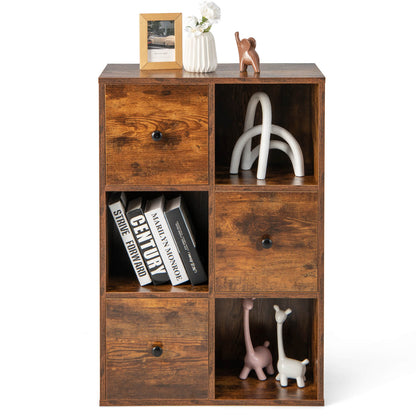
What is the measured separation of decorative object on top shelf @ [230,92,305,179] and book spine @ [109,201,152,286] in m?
0.47

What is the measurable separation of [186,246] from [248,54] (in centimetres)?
77

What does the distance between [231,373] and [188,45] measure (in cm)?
137

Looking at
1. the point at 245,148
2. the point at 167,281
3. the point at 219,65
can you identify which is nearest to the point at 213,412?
the point at 167,281

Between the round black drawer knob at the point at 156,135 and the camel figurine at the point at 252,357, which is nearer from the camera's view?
the round black drawer knob at the point at 156,135

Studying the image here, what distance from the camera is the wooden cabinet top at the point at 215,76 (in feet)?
14.6

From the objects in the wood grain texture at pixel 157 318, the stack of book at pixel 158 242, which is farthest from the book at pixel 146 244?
the wood grain texture at pixel 157 318

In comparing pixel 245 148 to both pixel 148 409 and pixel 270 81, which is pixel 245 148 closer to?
pixel 270 81

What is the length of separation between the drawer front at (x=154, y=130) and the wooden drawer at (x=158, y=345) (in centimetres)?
49

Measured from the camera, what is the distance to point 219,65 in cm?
488

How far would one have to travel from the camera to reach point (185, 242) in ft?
15.3

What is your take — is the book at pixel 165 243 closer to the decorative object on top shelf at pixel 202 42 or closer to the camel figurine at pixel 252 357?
the camel figurine at pixel 252 357

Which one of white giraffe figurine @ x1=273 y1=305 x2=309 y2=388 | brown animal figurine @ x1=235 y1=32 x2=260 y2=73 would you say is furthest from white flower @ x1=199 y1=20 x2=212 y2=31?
white giraffe figurine @ x1=273 y1=305 x2=309 y2=388

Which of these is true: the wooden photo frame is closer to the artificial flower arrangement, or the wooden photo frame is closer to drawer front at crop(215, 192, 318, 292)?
the artificial flower arrangement
